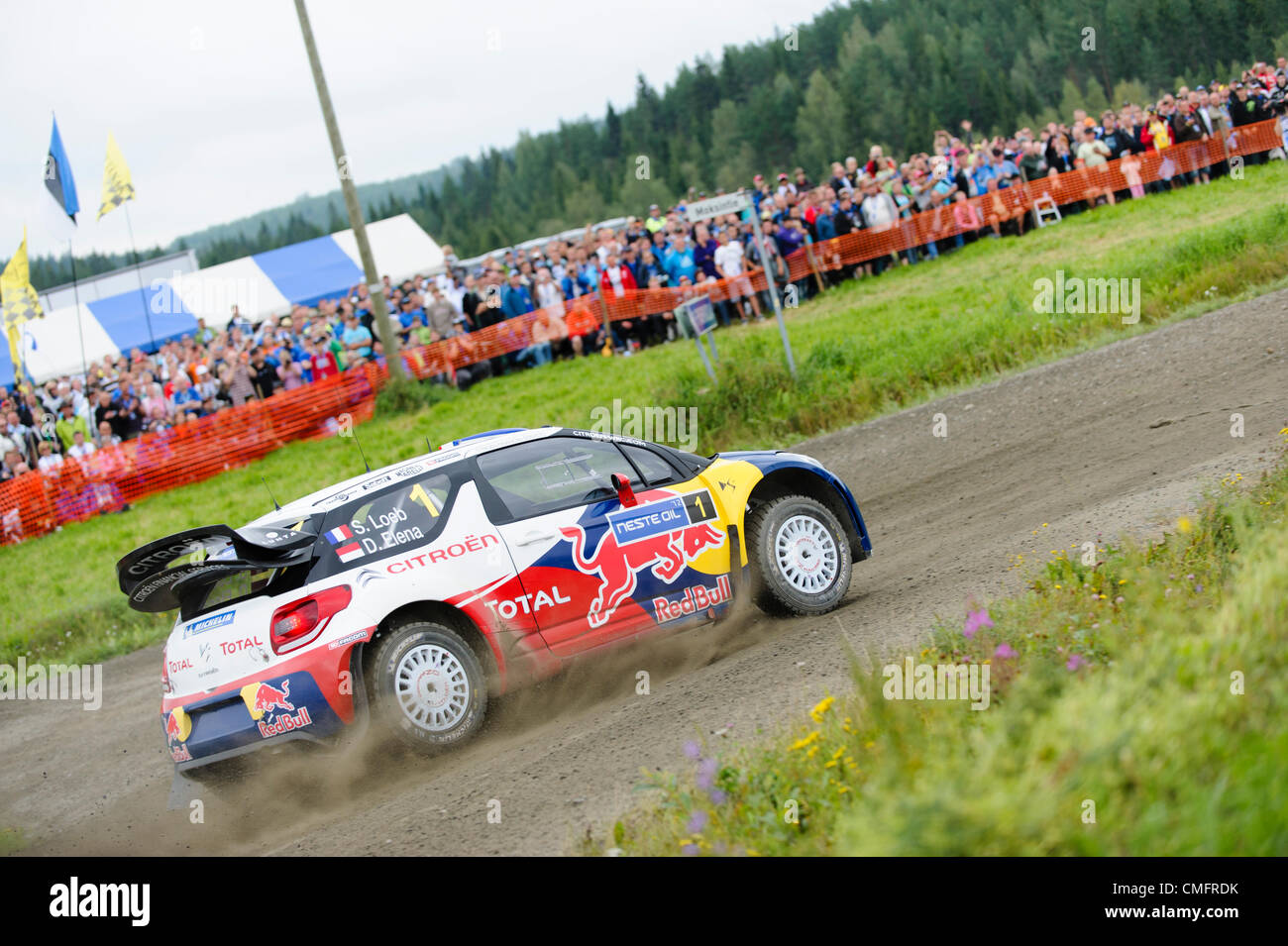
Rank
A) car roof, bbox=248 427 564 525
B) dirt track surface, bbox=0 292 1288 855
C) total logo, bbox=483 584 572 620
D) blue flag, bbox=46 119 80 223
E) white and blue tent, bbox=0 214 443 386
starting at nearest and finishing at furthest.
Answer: dirt track surface, bbox=0 292 1288 855 → total logo, bbox=483 584 572 620 → car roof, bbox=248 427 564 525 → blue flag, bbox=46 119 80 223 → white and blue tent, bbox=0 214 443 386

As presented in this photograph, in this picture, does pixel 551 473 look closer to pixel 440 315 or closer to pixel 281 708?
pixel 281 708

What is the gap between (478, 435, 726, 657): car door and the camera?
6.93 metres

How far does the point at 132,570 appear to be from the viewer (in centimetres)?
629

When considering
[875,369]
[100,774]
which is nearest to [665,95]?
[875,369]

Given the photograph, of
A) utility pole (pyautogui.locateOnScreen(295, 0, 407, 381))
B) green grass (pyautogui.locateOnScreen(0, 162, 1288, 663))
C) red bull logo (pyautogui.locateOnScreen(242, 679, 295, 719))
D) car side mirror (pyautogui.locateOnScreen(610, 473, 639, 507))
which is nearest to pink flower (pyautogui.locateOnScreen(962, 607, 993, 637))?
car side mirror (pyautogui.locateOnScreen(610, 473, 639, 507))

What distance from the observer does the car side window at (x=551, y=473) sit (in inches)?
280

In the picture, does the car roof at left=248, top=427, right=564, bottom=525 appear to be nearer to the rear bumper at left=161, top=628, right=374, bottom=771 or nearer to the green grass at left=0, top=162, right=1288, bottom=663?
the rear bumper at left=161, top=628, right=374, bottom=771

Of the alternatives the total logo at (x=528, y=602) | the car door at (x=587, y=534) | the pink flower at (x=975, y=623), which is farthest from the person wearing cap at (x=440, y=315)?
the pink flower at (x=975, y=623)

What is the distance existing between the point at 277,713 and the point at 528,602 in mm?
1494

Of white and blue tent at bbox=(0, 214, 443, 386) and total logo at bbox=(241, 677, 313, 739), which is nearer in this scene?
total logo at bbox=(241, 677, 313, 739)

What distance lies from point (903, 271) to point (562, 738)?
17543mm

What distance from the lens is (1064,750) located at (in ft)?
11.1

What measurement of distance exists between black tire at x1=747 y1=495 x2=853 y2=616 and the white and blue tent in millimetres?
24937
